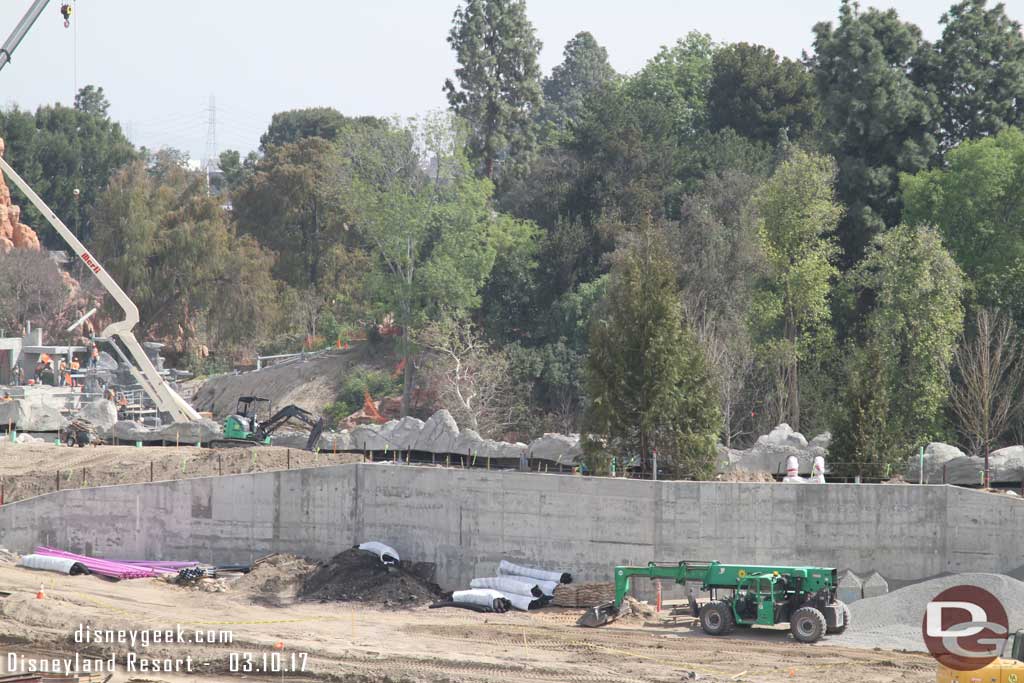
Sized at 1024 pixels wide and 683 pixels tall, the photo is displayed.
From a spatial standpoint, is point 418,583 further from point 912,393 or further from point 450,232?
point 450,232

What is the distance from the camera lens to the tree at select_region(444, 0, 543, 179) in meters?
72.1

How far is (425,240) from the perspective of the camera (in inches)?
2367

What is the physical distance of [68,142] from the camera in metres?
100

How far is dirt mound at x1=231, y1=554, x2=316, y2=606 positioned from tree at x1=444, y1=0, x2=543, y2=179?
4049 cm

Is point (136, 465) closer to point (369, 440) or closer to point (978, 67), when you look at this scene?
point (369, 440)

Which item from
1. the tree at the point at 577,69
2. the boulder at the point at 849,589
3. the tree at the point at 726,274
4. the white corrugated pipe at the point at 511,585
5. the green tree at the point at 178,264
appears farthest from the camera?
the tree at the point at 577,69

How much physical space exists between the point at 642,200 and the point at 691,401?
88.8ft

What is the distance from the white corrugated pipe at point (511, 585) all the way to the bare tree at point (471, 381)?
19330 millimetres

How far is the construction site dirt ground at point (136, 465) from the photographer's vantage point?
3919 centimetres

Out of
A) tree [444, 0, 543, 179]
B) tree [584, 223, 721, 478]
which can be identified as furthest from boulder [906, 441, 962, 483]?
tree [444, 0, 543, 179]

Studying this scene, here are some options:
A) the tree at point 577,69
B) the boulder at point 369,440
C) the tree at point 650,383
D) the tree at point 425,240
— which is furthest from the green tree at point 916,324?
the tree at point 577,69

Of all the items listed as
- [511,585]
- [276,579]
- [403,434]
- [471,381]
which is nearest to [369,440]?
[403,434]

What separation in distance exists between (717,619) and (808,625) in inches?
78.5

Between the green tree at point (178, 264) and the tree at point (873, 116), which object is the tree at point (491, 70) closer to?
the green tree at point (178, 264)
